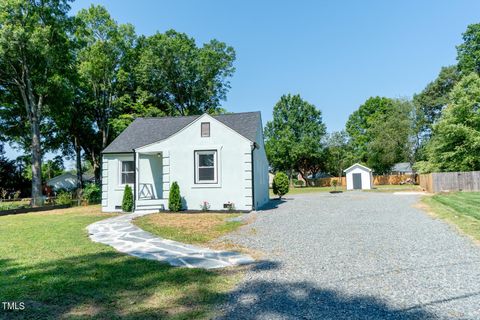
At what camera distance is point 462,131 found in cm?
2473

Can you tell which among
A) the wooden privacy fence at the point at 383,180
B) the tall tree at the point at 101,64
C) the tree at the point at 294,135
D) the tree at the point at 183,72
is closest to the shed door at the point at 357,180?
the tree at the point at 294,135

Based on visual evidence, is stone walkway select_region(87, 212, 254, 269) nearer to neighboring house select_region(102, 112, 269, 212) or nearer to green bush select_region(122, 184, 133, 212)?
neighboring house select_region(102, 112, 269, 212)

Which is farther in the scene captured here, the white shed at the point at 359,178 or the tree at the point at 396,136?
the tree at the point at 396,136

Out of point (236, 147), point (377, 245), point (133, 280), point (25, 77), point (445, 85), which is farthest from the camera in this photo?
point (445, 85)

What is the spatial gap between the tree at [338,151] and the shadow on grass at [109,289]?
158 ft

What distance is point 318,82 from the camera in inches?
818

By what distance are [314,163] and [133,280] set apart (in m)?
47.9

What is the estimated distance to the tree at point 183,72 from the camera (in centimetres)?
3231

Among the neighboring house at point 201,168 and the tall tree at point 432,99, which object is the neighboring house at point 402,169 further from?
the neighboring house at point 201,168

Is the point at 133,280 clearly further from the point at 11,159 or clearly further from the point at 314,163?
the point at 314,163

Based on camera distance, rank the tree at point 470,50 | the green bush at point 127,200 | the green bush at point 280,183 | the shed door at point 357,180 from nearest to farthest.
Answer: the green bush at point 127,200 → the green bush at point 280,183 → the tree at point 470,50 → the shed door at point 357,180

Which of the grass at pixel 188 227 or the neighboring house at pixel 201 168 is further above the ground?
the neighboring house at pixel 201 168

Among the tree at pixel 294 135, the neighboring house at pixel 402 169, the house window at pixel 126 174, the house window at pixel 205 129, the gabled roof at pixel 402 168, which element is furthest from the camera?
the gabled roof at pixel 402 168

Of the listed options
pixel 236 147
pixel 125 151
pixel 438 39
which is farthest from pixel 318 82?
pixel 125 151
